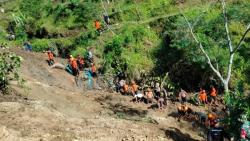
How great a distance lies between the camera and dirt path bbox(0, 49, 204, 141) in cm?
1708

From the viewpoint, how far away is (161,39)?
1350 inches

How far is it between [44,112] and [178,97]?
38.1ft

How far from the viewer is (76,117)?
65.2 feet

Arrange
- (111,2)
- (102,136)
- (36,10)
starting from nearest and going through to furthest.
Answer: (102,136) < (111,2) < (36,10)

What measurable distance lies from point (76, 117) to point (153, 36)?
52.0 feet

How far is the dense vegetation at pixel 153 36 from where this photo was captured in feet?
96.4

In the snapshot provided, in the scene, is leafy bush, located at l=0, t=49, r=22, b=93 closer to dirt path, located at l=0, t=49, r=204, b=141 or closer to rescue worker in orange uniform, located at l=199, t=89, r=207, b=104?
dirt path, located at l=0, t=49, r=204, b=141

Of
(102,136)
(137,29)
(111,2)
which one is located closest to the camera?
(102,136)

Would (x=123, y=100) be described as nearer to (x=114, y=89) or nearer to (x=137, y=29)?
(x=114, y=89)

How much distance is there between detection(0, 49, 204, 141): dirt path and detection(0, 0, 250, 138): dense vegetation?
4.57m

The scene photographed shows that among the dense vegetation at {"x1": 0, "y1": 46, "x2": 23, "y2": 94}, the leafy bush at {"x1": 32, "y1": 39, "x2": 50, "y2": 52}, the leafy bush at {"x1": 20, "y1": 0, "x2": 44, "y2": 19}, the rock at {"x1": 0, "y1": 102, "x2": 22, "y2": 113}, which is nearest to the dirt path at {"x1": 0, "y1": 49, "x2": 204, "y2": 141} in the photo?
the rock at {"x1": 0, "y1": 102, "x2": 22, "y2": 113}

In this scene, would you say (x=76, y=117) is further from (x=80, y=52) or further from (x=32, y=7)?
(x=32, y=7)

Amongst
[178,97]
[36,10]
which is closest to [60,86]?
[178,97]

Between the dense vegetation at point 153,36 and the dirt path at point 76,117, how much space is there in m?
4.57
